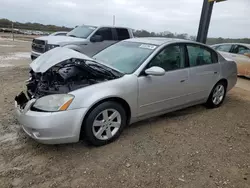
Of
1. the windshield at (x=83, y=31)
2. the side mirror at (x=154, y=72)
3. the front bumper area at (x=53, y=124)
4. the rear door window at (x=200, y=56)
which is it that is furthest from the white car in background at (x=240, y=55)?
the front bumper area at (x=53, y=124)

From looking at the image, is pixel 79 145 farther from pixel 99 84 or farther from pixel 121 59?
pixel 121 59

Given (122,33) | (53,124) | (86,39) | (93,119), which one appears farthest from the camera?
(122,33)

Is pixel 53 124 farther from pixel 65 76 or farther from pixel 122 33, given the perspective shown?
pixel 122 33

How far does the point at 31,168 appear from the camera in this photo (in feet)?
8.22

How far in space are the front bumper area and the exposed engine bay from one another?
28cm

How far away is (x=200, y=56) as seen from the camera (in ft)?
13.8

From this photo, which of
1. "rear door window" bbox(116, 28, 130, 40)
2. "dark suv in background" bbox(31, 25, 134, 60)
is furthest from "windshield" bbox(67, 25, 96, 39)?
"rear door window" bbox(116, 28, 130, 40)

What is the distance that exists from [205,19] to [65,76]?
17.8 ft

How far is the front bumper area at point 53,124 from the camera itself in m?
2.52

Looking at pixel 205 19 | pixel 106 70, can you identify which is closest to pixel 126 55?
pixel 106 70

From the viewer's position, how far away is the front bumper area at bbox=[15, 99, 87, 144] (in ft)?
8.27

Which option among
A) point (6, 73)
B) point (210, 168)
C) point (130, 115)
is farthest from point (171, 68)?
point (6, 73)

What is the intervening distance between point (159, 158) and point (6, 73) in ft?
19.7

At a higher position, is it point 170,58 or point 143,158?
point 170,58
